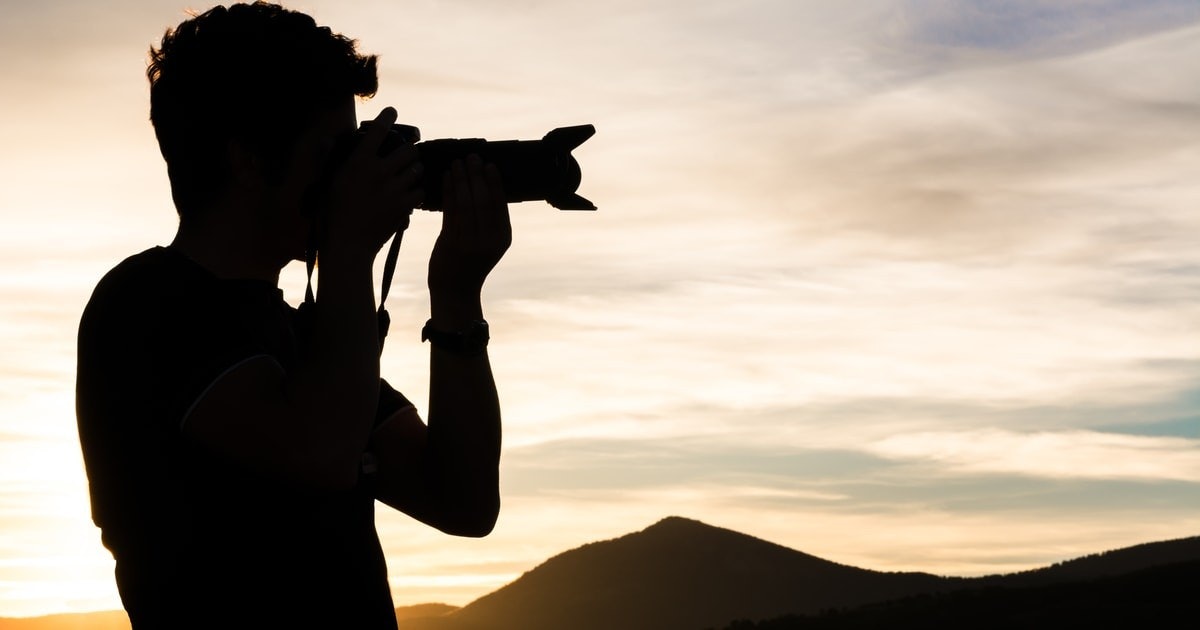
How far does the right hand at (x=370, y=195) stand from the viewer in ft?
8.86

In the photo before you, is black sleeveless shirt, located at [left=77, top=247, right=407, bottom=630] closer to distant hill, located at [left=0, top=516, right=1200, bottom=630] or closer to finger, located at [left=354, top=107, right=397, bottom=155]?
finger, located at [left=354, top=107, right=397, bottom=155]

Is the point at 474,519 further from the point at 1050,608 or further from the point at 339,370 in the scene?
the point at 1050,608

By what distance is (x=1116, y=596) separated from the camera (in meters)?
40.5

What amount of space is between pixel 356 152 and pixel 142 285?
1.67ft

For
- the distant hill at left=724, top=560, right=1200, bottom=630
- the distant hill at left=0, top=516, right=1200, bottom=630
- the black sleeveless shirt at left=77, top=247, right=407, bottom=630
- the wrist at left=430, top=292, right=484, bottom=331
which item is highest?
the distant hill at left=0, top=516, right=1200, bottom=630

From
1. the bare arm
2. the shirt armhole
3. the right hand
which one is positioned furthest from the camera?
the bare arm

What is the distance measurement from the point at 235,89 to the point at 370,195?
1.33 feet

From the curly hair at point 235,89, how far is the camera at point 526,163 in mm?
248

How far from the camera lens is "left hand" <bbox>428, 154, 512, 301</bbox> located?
311 centimetres

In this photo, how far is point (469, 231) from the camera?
126 inches

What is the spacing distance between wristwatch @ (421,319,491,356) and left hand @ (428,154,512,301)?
0.26 ft

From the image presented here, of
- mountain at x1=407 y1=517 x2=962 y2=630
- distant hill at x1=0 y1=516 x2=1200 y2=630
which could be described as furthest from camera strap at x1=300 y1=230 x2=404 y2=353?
mountain at x1=407 y1=517 x2=962 y2=630

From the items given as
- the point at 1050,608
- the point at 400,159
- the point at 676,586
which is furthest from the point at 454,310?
the point at 676,586

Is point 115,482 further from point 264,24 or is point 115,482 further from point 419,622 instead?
point 419,622
